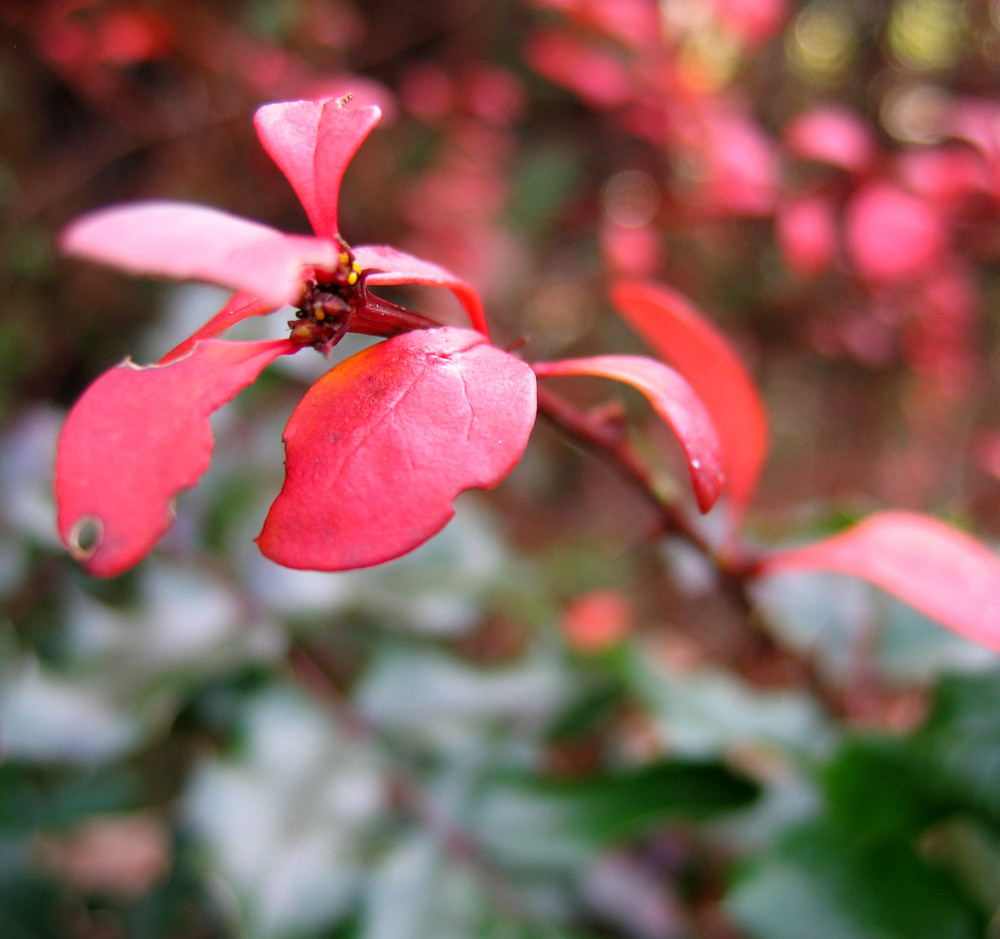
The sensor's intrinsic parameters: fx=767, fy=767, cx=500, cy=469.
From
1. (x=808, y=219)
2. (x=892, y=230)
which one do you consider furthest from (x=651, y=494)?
(x=808, y=219)

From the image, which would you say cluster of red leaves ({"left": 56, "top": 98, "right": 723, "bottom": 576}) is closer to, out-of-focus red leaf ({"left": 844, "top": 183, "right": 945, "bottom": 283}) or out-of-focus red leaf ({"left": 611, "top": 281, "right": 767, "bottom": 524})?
out-of-focus red leaf ({"left": 611, "top": 281, "right": 767, "bottom": 524})

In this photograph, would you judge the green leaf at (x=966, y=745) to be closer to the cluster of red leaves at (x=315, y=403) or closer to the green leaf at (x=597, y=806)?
the green leaf at (x=597, y=806)

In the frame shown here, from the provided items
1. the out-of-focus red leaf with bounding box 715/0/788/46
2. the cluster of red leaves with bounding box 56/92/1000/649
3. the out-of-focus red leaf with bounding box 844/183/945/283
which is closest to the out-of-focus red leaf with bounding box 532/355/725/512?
the cluster of red leaves with bounding box 56/92/1000/649

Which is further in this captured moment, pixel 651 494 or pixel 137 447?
pixel 651 494

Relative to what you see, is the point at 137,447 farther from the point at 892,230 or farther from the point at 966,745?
the point at 892,230

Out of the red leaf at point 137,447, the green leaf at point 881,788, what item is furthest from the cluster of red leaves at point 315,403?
the green leaf at point 881,788
